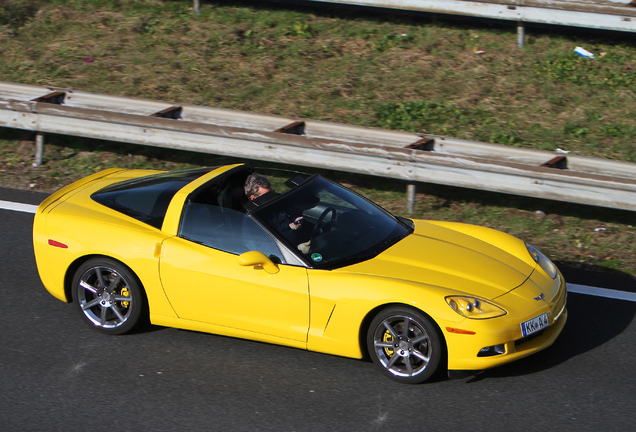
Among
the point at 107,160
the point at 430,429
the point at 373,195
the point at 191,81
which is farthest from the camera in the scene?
the point at 191,81

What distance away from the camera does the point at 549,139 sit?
9.96 m

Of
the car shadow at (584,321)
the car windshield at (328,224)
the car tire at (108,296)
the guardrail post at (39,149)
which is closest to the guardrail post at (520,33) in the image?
the car shadow at (584,321)

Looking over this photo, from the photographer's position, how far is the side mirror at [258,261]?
5.42 m

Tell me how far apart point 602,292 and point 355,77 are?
581 cm

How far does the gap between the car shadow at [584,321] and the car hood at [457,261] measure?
60 cm

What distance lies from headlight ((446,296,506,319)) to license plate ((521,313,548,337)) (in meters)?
0.18

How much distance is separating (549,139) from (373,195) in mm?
2607

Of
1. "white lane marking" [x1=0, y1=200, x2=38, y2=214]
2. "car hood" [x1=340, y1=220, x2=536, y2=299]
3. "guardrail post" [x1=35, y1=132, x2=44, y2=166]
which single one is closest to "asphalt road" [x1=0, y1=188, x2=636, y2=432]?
"car hood" [x1=340, y1=220, x2=536, y2=299]

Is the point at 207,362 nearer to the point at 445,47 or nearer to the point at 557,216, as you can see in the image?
the point at 557,216

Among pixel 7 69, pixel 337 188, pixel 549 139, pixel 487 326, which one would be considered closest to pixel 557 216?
pixel 549 139

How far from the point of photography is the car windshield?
18.6 feet

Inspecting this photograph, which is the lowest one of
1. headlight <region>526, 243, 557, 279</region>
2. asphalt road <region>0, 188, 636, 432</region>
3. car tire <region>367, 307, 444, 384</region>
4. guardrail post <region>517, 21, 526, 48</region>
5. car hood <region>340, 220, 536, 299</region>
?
asphalt road <region>0, 188, 636, 432</region>

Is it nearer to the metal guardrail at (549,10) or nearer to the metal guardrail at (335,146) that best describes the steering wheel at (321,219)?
the metal guardrail at (335,146)

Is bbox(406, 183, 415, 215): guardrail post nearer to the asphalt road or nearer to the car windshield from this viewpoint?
the car windshield
